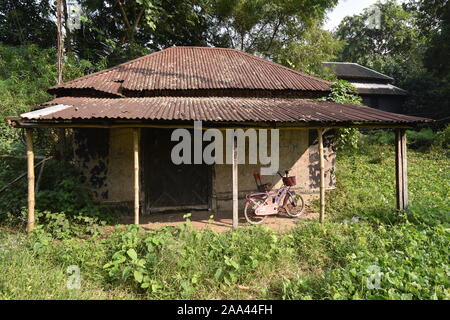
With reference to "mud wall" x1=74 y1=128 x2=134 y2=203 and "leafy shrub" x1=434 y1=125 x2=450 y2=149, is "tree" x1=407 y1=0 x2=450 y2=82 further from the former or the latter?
"mud wall" x1=74 y1=128 x2=134 y2=203

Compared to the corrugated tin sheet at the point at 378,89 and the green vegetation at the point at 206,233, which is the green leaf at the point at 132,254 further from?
the corrugated tin sheet at the point at 378,89

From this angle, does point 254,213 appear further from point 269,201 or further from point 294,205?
point 294,205

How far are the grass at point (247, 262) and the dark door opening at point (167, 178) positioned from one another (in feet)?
7.14

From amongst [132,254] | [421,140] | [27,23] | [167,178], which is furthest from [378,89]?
[27,23]

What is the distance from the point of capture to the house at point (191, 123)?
5613 mm

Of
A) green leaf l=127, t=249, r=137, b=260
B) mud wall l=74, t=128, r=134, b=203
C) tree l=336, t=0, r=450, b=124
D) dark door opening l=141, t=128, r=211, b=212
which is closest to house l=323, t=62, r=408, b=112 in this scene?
tree l=336, t=0, r=450, b=124

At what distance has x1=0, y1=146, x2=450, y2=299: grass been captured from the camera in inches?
137

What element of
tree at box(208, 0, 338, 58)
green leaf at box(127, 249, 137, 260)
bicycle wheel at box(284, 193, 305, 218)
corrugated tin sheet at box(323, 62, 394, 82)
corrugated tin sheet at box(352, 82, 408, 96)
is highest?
tree at box(208, 0, 338, 58)

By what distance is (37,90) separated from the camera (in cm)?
1140

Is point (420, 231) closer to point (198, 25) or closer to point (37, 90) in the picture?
point (37, 90)

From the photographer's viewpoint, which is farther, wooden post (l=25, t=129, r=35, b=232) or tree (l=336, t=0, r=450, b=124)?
tree (l=336, t=0, r=450, b=124)

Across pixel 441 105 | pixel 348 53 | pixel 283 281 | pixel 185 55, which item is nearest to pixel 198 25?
pixel 185 55

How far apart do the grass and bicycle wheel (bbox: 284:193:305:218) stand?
1.15 meters

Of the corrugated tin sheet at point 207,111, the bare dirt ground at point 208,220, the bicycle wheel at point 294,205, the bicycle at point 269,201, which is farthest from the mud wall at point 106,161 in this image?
the bicycle wheel at point 294,205
